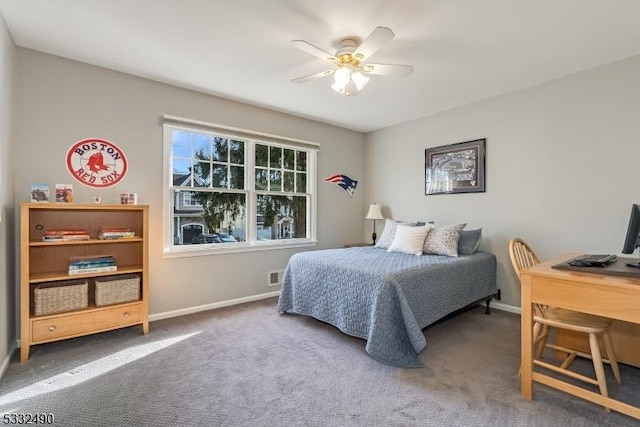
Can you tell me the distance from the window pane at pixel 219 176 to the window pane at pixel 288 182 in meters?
0.81

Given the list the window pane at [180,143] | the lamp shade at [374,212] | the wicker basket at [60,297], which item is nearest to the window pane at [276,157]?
the window pane at [180,143]

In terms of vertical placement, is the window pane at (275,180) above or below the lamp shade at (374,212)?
above

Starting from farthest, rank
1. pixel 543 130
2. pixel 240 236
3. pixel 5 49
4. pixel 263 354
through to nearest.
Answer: pixel 240 236 < pixel 543 130 < pixel 263 354 < pixel 5 49

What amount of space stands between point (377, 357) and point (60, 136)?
3.15 meters

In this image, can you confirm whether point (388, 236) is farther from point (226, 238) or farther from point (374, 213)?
point (226, 238)

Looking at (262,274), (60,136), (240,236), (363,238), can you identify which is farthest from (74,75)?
(363,238)

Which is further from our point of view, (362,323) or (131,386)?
(362,323)

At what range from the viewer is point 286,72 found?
2.84 meters

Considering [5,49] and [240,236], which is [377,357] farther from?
[5,49]

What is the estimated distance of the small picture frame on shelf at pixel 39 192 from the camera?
2.33 meters

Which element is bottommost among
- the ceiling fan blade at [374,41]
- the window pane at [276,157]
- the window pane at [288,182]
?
the window pane at [288,182]

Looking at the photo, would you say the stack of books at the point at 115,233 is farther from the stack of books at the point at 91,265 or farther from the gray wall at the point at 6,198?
the gray wall at the point at 6,198

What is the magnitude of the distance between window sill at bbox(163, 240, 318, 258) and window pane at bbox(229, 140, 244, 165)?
100cm

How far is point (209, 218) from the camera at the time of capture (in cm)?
348
